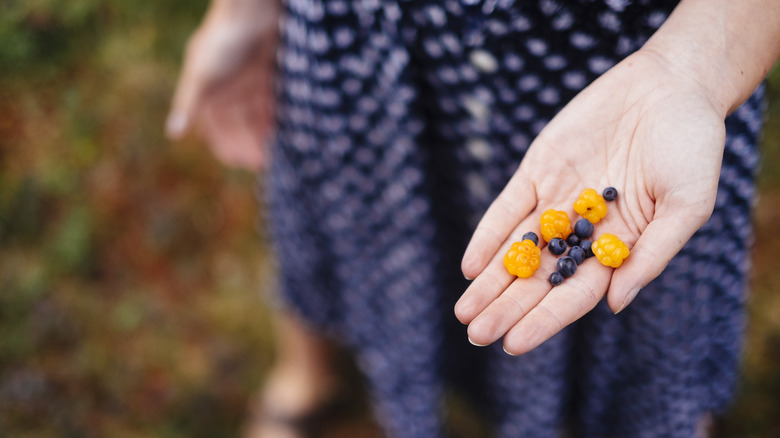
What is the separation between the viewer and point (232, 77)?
80.8 inches

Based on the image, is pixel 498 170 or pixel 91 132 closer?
pixel 498 170

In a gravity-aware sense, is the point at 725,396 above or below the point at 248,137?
below

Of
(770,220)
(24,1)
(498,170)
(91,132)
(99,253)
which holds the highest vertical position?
(24,1)

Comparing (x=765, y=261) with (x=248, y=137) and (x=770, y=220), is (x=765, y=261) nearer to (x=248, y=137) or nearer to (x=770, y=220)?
(x=770, y=220)

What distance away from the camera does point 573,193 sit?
1.52m

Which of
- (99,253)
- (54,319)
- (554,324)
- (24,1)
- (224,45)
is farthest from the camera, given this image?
(24,1)

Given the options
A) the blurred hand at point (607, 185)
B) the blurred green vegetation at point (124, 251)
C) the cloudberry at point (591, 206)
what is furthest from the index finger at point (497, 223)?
the blurred green vegetation at point (124, 251)

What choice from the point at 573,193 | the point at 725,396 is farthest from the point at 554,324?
the point at 725,396

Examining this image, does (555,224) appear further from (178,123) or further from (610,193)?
(178,123)

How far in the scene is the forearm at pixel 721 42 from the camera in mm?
1302

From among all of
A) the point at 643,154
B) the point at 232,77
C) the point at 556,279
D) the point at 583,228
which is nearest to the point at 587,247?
the point at 583,228

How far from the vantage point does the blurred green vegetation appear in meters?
3.04

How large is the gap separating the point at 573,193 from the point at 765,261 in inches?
84.6

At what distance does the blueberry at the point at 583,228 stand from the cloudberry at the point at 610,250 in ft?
0.18
